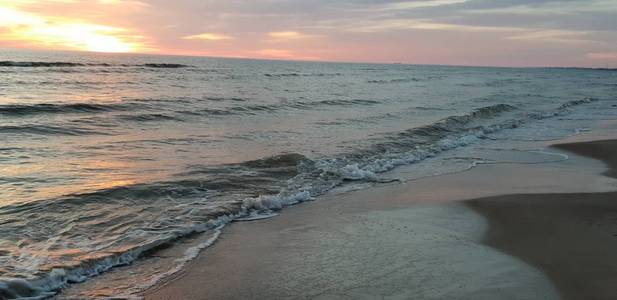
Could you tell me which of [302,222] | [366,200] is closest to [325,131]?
[366,200]

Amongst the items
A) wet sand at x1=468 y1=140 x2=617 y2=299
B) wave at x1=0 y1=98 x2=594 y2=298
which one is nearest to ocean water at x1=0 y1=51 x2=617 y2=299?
wave at x1=0 y1=98 x2=594 y2=298

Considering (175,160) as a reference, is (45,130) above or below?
above

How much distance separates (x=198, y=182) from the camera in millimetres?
9398

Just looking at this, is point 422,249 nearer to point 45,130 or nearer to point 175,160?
point 175,160

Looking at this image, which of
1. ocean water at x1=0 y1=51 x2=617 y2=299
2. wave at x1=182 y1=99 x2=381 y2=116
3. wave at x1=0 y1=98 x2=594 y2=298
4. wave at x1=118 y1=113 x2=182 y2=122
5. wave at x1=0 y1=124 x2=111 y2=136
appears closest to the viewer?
wave at x1=0 y1=98 x2=594 y2=298

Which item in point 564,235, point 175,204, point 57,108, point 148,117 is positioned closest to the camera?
point 564,235

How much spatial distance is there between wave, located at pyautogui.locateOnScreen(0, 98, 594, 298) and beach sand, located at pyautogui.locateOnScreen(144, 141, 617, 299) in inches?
25.4

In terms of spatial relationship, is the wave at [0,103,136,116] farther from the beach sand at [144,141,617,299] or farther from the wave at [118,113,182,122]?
the beach sand at [144,141,617,299]

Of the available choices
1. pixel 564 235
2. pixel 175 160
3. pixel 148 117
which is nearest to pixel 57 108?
pixel 148 117

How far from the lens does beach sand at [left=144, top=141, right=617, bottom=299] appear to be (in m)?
4.86

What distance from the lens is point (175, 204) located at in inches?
316

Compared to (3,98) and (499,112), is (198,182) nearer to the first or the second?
(3,98)

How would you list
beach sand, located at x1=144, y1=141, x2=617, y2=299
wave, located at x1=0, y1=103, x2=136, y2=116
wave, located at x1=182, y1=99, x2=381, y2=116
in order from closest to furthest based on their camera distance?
beach sand, located at x1=144, y1=141, x2=617, y2=299, wave, located at x1=0, y1=103, x2=136, y2=116, wave, located at x1=182, y1=99, x2=381, y2=116

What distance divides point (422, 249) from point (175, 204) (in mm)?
3951
